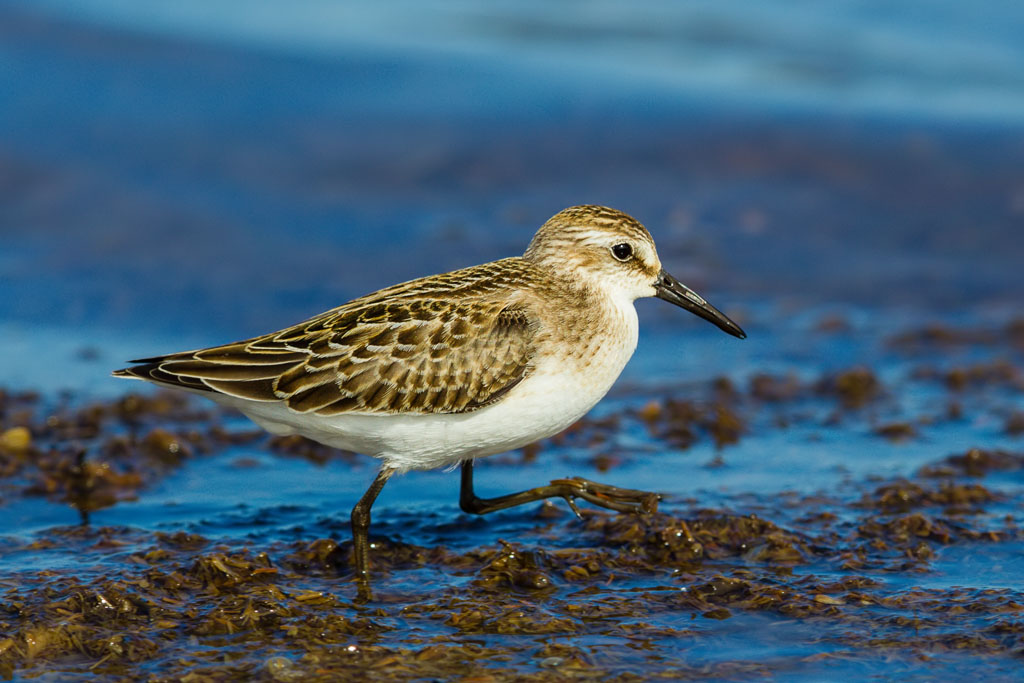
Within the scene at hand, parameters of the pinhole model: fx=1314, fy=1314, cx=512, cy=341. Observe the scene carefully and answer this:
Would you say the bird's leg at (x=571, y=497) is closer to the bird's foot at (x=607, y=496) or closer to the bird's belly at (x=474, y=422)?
the bird's foot at (x=607, y=496)

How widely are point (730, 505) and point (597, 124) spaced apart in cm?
687

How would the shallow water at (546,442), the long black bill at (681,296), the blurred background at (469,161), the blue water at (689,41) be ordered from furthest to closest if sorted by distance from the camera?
the blue water at (689,41) → the blurred background at (469,161) → the long black bill at (681,296) → the shallow water at (546,442)

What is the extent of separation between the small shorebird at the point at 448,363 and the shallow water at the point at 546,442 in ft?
2.35

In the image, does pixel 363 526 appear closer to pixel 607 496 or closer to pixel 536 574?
pixel 536 574

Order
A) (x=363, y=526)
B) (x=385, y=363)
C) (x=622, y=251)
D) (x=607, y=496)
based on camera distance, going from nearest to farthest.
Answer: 1. (x=385, y=363)
2. (x=363, y=526)
3. (x=622, y=251)
4. (x=607, y=496)

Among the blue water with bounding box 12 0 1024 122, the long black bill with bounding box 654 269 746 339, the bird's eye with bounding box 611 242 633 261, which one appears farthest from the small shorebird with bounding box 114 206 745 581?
the blue water with bounding box 12 0 1024 122

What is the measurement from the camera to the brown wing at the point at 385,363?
6625mm

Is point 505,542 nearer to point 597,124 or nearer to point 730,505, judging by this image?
point 730,505

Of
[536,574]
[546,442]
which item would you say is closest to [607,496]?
[536,574]

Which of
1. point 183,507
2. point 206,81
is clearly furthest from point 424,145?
point 183,507

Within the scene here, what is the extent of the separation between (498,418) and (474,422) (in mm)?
127

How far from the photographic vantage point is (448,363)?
666cm

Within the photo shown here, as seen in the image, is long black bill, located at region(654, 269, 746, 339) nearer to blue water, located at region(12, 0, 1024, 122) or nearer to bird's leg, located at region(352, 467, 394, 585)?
bird's leg, located at region(352, 467, 394, 585)

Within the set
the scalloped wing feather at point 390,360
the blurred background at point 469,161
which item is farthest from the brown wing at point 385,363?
the blurred background at point 469,161
